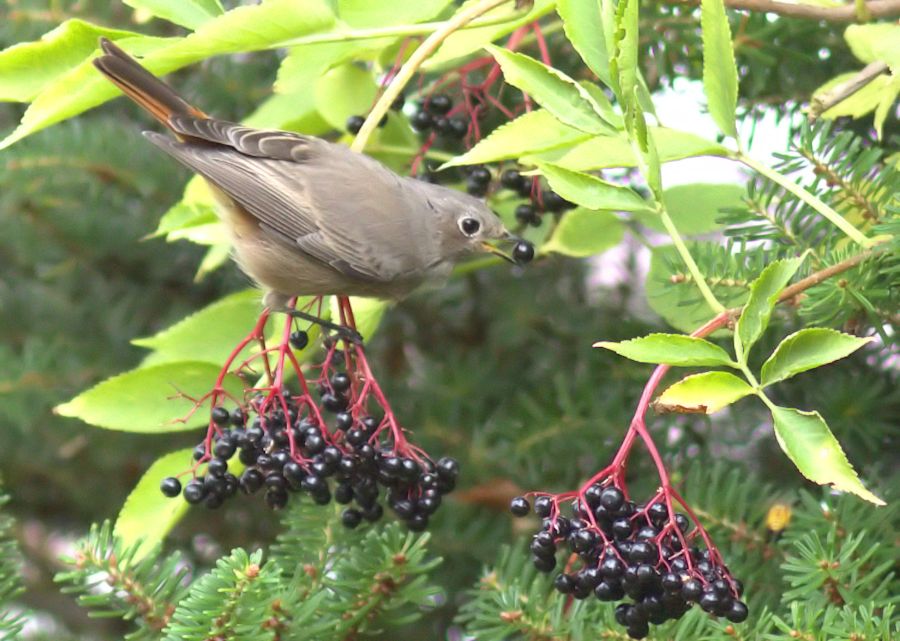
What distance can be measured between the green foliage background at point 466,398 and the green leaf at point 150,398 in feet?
0.70

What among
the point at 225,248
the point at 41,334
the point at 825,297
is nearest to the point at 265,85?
the point at 225,248

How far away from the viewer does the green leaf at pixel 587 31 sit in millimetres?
1370

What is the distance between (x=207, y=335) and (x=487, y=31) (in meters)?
0.66

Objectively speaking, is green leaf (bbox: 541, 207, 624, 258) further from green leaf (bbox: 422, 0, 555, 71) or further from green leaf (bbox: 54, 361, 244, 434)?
green leaf (bbox: 54, 361, 244, 434)

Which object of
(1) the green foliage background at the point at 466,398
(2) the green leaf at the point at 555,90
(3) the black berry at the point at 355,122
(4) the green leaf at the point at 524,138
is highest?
(2) the green leaf at the point at 555,90

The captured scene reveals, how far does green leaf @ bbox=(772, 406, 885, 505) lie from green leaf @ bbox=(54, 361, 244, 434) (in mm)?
905

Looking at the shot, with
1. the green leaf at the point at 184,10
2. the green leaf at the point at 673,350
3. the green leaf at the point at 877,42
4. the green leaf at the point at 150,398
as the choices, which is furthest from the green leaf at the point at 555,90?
the green leaf at the point at 150,398

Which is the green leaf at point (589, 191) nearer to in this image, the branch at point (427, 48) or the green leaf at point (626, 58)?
the green leaf at point (626, 58)

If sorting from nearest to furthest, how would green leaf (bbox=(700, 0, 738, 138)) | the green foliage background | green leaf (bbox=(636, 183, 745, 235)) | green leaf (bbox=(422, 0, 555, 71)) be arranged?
green leaf (bbox=(700, 0, 738, 138)) < the green foliage background < green leaf (bbox=(422, 0, 555, 71)) < green leaf (bbox=(636, 183, 745, 235))

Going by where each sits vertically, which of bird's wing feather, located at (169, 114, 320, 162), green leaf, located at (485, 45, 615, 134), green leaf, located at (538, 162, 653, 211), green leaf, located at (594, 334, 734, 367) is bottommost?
green leaf, located at (594, 334, 734, 367)

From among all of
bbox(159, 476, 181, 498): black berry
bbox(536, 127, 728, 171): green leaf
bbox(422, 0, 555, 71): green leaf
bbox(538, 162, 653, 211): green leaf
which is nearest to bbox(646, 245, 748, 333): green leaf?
bbox(536, 127, 728, 171): green leaf

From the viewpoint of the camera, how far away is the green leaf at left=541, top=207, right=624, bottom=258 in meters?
1.93

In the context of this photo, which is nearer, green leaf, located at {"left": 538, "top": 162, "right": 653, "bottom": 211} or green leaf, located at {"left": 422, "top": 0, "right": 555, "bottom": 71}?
green leaf, located at {"left": 538, "top": 162, "right": 653, "bottom": 211}

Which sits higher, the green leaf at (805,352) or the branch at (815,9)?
the branch at (815,9)
